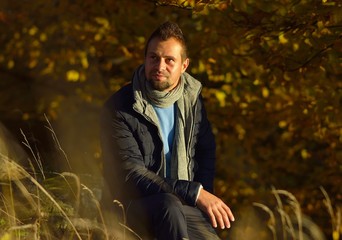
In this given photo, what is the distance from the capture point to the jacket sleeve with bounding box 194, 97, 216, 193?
475cm

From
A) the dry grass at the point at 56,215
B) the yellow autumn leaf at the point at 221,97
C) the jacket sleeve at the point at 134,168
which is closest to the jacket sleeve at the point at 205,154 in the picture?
the dry grass at the point at 56,215

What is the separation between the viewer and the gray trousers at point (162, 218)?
407cm

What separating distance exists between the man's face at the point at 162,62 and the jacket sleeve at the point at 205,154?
0.37 meters

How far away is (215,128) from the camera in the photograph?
938 centimetres

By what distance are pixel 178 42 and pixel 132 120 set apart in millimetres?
463

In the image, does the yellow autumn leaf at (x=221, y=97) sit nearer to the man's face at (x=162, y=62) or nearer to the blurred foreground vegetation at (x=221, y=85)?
the blurred foreground vegetation at (x=221, y=85)

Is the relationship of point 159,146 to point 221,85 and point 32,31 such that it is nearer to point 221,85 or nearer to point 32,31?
point 221,85

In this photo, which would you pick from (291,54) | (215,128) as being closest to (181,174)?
(291,54)

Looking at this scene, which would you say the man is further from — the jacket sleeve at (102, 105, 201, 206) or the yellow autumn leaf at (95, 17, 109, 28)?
the yellow autumn leaf at (95, 17, 109, 28)

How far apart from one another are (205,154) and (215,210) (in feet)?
2.10

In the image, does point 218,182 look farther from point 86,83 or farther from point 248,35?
point 248,35

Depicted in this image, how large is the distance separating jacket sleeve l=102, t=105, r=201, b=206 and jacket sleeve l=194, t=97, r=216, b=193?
442mm

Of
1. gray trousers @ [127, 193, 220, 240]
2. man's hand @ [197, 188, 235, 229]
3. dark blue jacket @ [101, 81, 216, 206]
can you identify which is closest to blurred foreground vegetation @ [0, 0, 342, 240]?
dark blue jacket @ [101, 81, 216, 206]

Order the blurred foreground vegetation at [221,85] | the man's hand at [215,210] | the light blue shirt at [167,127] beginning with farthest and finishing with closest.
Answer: the blurred foreground vegetation at [221,85]
the light blue shirt at [167,127]
the man's hand at [215,210]
